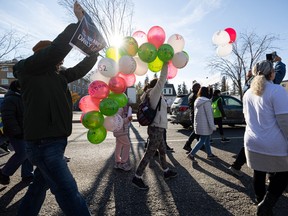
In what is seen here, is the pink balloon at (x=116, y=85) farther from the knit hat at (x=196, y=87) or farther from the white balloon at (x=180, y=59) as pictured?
the knit hat at (x=196, y=87)

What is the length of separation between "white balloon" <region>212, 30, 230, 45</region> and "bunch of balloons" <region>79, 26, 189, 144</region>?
0.91 m

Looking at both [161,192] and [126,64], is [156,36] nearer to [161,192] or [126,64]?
[126,64]

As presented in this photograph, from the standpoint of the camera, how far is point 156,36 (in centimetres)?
351

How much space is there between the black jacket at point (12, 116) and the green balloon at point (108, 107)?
1789mm

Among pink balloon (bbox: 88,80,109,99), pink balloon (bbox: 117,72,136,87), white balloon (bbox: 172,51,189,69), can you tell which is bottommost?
pink balloon (bbox: 88,80,109,99)

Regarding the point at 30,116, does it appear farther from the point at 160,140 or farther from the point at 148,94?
the point at 160,140

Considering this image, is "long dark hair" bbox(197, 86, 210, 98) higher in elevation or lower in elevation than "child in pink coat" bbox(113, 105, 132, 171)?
higher

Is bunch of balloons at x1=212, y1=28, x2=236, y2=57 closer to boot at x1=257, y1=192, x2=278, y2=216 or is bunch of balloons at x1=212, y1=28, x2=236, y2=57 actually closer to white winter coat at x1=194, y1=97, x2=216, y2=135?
white winter coat at x1=194, y1=97, x2=216, y2=135

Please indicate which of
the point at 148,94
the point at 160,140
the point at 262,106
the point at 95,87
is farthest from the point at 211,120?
the point at 95,87

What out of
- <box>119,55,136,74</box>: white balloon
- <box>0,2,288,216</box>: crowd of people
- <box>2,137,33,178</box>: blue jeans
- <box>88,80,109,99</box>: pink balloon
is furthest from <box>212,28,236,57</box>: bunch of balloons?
<box>2,137,33,178</box>: blue jeans

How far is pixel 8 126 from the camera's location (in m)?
3.90

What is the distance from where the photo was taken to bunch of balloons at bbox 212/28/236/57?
4090mm

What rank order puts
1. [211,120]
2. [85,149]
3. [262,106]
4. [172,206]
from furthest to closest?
[85,149]
[211,120]
[172,206]
[262,106]

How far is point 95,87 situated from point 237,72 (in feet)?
97.9
